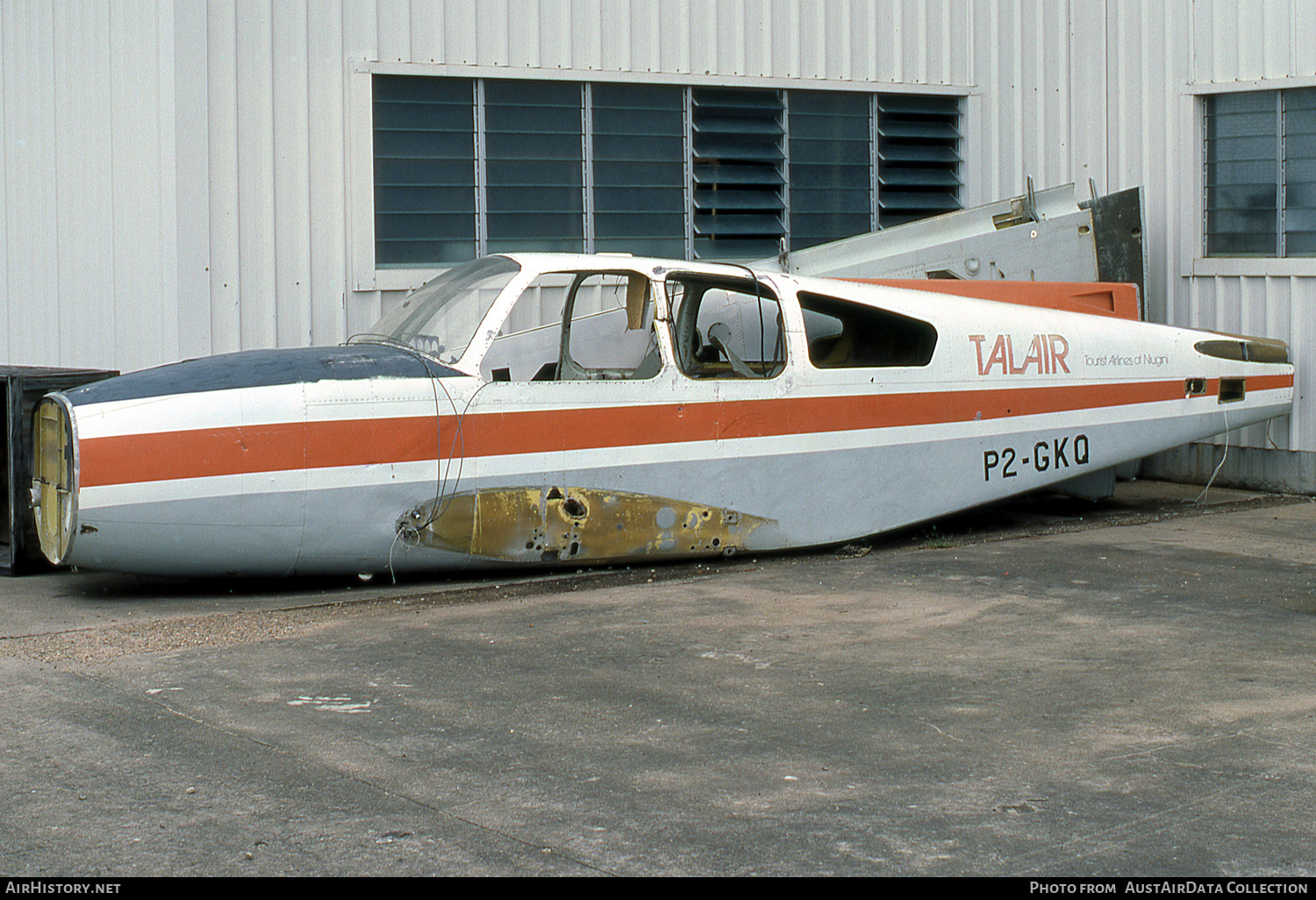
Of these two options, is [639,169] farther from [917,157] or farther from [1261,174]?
[1261,174]

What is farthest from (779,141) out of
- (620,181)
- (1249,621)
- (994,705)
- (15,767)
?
→ (15,767)

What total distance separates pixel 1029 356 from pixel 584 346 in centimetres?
283

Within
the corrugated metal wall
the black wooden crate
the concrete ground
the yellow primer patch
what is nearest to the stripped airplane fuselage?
the yellow primer patch

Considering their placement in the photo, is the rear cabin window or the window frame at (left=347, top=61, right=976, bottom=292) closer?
the rear cabin window

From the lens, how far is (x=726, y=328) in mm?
8969

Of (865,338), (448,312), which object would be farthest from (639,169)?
(448,312)

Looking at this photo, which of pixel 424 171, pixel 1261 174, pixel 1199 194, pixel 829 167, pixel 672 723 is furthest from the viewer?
pixel 829 167

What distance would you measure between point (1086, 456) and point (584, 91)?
466 centimetres

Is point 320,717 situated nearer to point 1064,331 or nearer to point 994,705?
point 994,705

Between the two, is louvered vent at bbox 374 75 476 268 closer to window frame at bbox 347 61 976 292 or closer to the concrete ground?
window frame at bbox 347 61 976 292

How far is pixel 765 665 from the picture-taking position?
5934 mm

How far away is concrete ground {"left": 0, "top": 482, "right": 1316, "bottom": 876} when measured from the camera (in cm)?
391

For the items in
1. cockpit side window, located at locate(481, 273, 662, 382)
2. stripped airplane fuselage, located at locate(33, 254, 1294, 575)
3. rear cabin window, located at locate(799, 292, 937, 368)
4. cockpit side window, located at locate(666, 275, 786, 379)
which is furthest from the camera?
rear cabin window, located at locate(799, 292, 937, 368)

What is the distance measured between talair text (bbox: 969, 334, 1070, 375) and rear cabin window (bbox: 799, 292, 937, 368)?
1.24 feet
